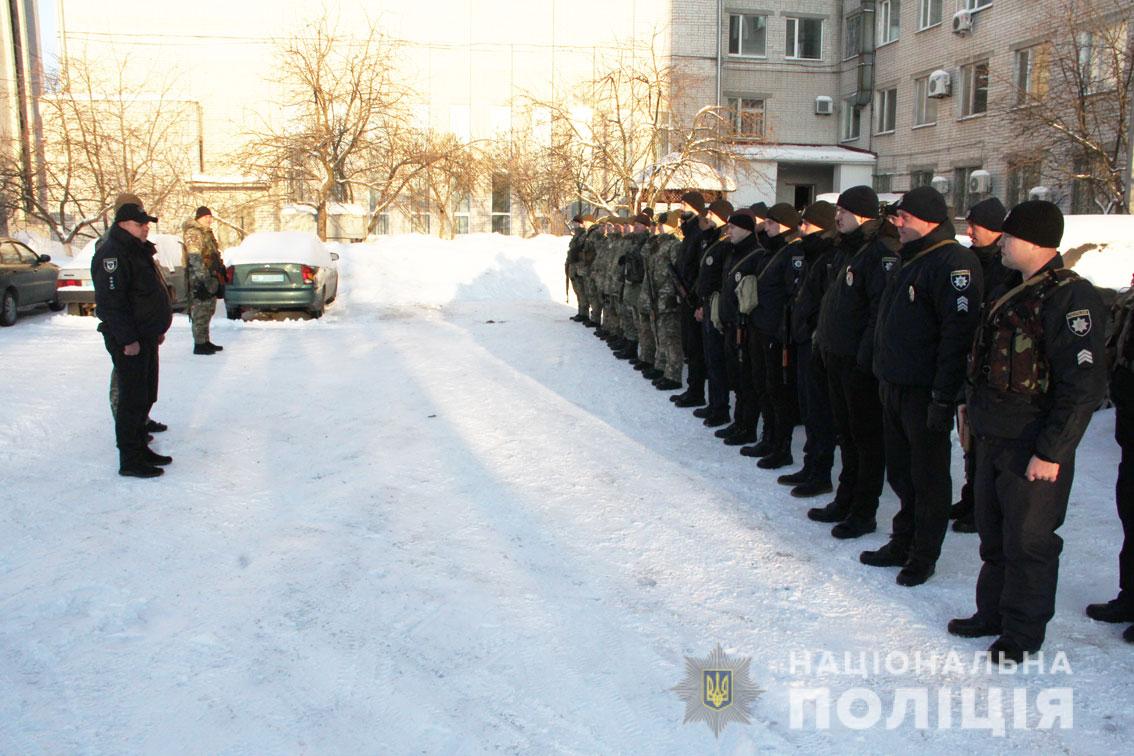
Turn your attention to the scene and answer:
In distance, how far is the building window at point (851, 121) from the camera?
33688mm

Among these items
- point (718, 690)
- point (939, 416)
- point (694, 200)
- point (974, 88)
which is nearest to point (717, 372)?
point (694, 200)

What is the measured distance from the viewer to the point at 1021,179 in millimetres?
22859

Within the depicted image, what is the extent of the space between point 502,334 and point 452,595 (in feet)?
32.3

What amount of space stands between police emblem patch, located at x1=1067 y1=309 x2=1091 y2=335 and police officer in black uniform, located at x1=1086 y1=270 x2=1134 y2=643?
2.30ft

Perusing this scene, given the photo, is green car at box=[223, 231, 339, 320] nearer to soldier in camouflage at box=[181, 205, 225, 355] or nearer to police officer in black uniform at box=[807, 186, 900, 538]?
soldier in camouflage at box=[181, 205, 225, 355]

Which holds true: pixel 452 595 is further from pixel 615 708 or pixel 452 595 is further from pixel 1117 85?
pixel 1117 85

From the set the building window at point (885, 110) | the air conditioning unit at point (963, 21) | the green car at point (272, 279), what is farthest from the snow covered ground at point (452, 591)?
the building window at point (885, 110)

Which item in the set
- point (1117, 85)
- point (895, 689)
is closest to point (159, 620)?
point (895, 689)

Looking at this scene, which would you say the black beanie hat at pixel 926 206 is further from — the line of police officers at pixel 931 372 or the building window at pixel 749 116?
the building window at pixel 749 116

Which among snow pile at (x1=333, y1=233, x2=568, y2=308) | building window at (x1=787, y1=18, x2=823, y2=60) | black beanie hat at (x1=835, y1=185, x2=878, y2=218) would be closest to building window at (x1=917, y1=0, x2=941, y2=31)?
building window at (x1=787, y1=18, x2=823, y2=60)

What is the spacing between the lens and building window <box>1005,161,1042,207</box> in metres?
20.3

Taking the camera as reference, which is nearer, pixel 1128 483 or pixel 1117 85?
pixel 1128 483

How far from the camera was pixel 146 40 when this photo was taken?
31000 millimetres

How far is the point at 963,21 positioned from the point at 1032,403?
25534mm
